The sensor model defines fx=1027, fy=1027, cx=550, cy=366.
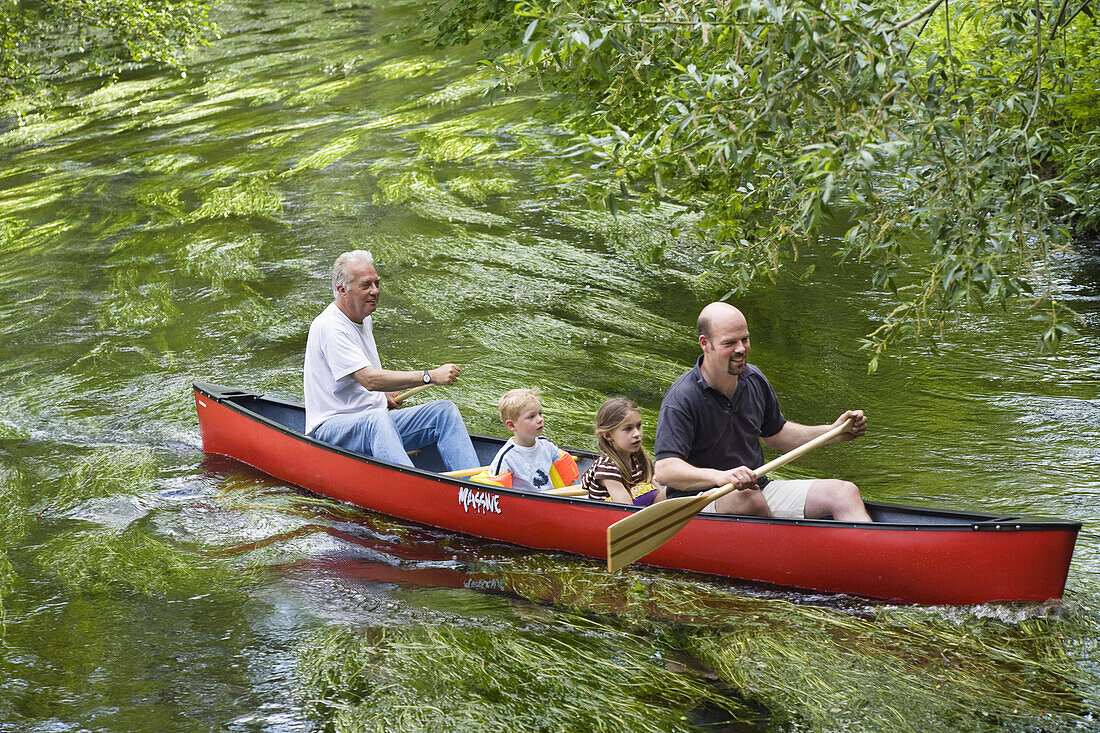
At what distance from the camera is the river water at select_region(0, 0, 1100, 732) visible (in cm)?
418

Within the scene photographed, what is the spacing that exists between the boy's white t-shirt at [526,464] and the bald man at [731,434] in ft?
3.72

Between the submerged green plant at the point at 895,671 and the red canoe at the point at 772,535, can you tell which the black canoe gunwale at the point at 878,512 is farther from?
the submerged green plant at the point at 895,671

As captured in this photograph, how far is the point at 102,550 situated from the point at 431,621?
224 cm

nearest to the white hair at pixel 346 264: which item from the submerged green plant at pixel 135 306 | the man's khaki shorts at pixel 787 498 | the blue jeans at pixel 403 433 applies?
the blue jeans at pixel 403 433

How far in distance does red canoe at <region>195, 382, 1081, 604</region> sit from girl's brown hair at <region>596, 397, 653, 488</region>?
0.88 ft

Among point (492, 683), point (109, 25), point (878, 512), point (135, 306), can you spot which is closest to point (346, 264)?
point (492, 683)

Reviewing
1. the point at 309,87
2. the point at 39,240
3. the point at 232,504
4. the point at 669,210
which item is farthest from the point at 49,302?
the point at 309,87

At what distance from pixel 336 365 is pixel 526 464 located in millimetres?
1369

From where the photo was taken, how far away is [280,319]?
33.3 feet

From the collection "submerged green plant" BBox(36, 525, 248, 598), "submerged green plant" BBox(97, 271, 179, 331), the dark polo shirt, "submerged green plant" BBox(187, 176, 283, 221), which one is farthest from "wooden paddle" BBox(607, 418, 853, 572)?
"submerged green plant" BBox(187, 176, 283, 221)

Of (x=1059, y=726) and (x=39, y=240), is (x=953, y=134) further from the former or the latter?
(x=39, y=240)

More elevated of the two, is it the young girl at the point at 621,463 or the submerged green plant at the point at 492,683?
the young girl at the point at 621,463

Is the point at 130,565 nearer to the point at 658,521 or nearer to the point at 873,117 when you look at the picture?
the point at 658,521

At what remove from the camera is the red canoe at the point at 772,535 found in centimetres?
441
